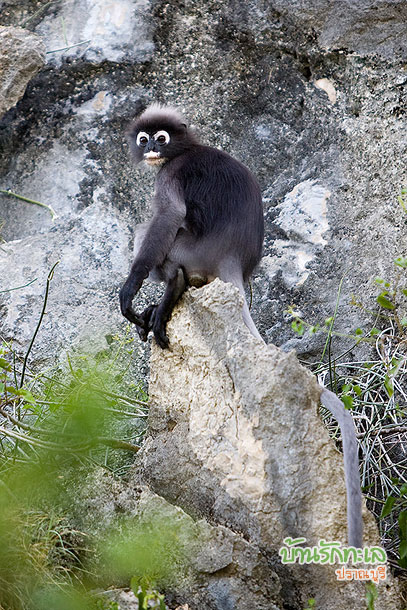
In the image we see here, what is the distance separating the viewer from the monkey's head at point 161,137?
3.56 m

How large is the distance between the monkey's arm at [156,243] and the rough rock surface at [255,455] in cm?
34

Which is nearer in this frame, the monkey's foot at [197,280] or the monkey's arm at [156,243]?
the monkey's arm at [156,243]

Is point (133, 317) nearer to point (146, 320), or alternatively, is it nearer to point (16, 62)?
point (146, 320)

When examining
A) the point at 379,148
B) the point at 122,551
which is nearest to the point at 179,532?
the point at 122,551

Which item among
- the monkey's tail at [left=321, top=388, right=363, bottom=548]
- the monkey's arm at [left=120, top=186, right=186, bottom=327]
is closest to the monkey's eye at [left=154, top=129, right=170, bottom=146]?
the monkey's arm at [left=120, top=186, right=186, bottom=327]

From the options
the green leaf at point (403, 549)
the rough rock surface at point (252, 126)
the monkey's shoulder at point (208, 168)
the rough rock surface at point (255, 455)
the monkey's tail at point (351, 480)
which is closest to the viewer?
the monkey's tail at point (351, 480)

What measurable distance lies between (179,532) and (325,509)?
41 cm

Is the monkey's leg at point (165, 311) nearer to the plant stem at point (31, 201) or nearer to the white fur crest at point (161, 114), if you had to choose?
the white fur crest at point (161, 114)

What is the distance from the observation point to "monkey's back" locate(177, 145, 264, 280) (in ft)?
11.0

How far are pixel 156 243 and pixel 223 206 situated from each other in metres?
0.32

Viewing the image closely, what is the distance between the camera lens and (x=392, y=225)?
386 centimetres

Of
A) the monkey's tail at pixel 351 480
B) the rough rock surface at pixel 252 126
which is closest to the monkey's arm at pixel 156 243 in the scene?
the rough rock surface at pixel 252 126

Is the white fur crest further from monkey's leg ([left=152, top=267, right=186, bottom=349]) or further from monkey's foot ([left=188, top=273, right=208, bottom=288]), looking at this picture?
monkey's leg ([left=152, top=267, right=186, bottom=349])

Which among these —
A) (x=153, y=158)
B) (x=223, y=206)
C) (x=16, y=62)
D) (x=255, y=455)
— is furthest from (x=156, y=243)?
(x=16, y=62)
